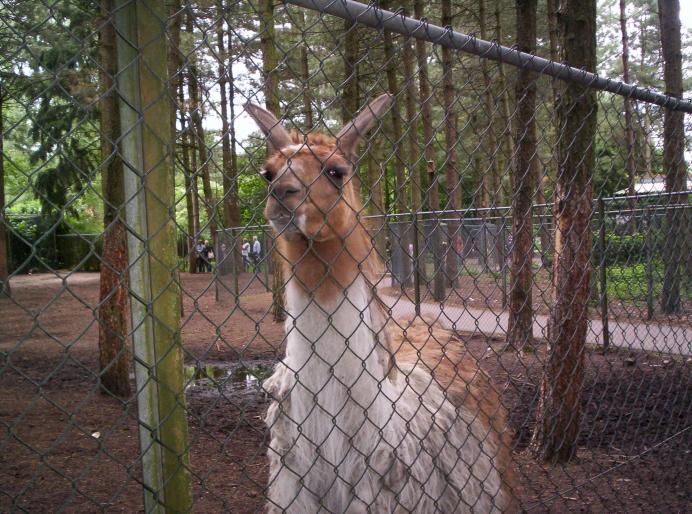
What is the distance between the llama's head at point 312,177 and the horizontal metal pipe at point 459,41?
0.31 m

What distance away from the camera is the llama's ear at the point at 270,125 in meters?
2.57

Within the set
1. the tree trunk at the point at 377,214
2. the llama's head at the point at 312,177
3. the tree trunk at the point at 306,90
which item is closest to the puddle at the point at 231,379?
the tree trunk at the point at 377,214

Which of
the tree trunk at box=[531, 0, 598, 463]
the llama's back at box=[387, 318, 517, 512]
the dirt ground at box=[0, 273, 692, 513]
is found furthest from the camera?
the dirt ground at box=[0, 273, 692, 513]

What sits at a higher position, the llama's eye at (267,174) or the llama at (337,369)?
the llama's eye at (267,174)

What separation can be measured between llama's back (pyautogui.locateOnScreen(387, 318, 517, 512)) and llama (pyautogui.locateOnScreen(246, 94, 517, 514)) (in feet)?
0.13

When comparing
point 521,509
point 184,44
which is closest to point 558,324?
point 521,509

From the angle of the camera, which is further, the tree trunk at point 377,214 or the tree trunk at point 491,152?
the tree trunk at point 491,152

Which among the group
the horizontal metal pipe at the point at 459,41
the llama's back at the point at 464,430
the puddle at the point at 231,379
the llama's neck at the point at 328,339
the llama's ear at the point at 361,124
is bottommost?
the puddle at the point at 231,379

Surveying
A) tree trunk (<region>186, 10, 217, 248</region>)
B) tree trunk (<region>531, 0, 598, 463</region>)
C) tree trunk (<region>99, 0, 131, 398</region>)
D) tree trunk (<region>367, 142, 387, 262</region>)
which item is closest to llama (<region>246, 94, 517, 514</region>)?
tree trunk (<region>367, 142, 387, 262</region>)

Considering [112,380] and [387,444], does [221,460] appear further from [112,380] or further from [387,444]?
[387,444]

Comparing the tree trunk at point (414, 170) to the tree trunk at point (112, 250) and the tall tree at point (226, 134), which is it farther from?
the tree trunk at point (112, 250)

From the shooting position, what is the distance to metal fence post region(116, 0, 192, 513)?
72.6 inches

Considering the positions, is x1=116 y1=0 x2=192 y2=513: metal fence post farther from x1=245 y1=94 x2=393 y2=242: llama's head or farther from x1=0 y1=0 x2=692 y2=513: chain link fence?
x1=245 y1=94 x2=393 y2=242: llama's head

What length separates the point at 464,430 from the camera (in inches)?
139
